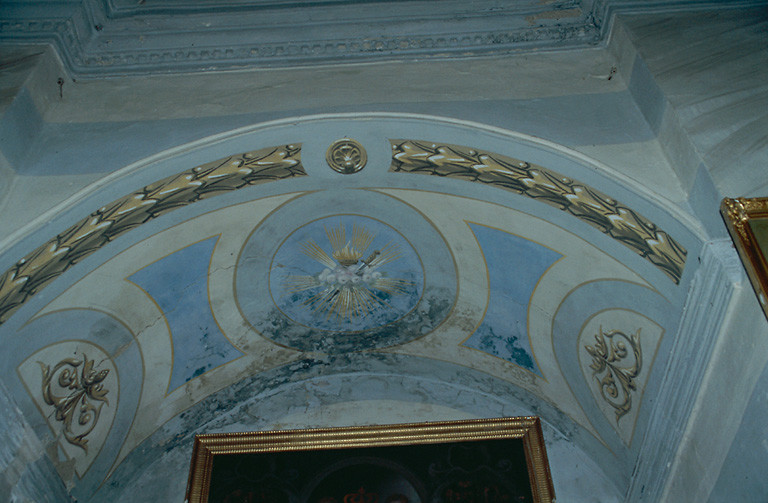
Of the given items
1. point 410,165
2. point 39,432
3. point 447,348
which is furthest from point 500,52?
point 39,432

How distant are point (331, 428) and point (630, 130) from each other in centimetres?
355

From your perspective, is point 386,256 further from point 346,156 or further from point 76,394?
point 76,394

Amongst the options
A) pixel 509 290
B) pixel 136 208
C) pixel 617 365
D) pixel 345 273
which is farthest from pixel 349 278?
pixel 617 365

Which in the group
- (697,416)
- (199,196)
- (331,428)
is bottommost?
(697,416)

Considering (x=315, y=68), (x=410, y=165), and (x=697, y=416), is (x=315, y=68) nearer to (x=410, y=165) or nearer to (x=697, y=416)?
(x=410, y=165)

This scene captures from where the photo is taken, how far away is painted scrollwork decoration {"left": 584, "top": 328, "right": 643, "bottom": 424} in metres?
5.54

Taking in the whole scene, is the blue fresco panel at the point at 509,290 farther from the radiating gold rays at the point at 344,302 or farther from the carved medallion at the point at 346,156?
the carved medallion at the point at 346,156

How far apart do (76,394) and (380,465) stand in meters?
2.62

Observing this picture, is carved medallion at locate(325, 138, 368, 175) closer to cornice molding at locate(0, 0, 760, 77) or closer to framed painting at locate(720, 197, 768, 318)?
cornice molding at locate(0, 0, 760, 77)

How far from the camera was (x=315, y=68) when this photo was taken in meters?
6.23

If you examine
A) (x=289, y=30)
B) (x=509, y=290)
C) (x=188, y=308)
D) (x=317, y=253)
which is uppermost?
(x=289, y=30)

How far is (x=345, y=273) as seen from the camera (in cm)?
643

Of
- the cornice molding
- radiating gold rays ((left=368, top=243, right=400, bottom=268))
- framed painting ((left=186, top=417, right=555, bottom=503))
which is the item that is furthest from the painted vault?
the cornice molding

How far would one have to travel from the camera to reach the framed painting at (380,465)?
5918 mm
